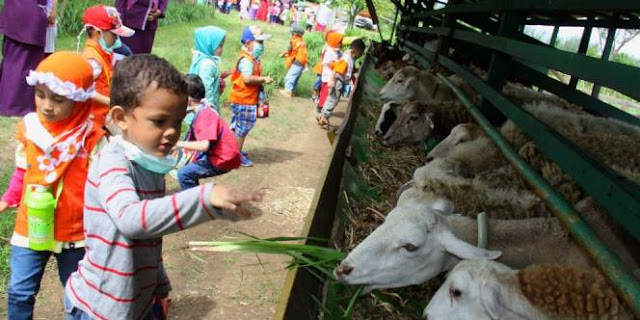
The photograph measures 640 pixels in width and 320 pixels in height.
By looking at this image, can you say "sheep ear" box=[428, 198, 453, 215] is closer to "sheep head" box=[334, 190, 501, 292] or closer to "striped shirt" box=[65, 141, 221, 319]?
"sheep head" box=[334, 190, 501, 292]

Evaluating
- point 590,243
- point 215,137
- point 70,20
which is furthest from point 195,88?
point 70,20

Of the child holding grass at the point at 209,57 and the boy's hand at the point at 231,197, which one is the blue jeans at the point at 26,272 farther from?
the child holding grass at the point at 209,57

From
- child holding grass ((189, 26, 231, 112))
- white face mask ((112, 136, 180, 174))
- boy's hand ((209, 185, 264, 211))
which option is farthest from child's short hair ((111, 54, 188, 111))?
child holding grass ((189, 26, 231, 112))

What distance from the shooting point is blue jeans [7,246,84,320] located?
2.44 meters

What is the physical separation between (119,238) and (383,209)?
1.98 metres

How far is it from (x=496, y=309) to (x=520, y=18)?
2617 mm

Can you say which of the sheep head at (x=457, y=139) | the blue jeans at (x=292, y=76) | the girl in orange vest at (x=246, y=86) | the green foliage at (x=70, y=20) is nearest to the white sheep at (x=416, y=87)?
the girl in orange vest at (x=246, y=86)

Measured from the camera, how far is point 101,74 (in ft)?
13.4

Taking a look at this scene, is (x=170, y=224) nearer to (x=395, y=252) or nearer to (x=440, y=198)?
(x=395, y=252)

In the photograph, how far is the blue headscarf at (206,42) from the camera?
5.53 meters

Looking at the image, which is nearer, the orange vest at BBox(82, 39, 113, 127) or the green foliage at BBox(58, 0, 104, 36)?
the orange vest at BBox(82, 39, 113, 127)

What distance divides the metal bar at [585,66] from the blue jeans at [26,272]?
2.45m

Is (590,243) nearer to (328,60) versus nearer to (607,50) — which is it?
Result: (607,50)

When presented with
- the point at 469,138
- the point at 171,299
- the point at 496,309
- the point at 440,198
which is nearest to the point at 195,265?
the point at 171,299
